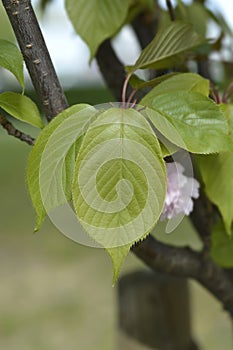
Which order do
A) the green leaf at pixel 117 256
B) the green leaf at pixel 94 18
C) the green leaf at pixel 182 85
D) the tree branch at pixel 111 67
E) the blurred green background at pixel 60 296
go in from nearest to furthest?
the green leaf at pixel 117 256 < the green leaf at pixel 182 85 < the green leaf at pixel 94 18 < the tree branch at pixel 111 67 < the blurred green background at pixel 60 296

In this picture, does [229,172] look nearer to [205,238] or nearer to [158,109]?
[158,109]

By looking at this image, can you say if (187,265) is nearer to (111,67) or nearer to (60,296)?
(111,67)

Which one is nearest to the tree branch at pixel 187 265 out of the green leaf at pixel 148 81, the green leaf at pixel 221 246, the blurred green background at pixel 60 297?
the green leaf at pixel 221 246

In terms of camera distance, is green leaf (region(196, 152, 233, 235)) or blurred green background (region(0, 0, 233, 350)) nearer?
green leaf (region(196, 152, 233, 235))

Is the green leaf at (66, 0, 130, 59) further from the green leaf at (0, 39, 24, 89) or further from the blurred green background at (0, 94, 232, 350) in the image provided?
the blurred green background at (0, 94, 232, 350)

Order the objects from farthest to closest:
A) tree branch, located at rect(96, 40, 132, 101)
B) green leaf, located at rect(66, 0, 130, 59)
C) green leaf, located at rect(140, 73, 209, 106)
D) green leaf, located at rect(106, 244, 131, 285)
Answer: tree branch, located at rect(96, 40, 132, 101) < green leaf, located at rect(66, 0, 130, 59) < green leaf, located at rect(140, 73, 209, 106) < green leaf, located at rect(106, 244, 131, 285)

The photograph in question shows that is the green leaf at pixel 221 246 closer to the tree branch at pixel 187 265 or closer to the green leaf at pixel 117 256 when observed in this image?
the tree branch at pixel 187 265

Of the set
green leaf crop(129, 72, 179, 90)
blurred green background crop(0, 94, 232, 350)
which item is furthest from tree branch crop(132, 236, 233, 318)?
blurred green background crop(0, 94, 232, 350)

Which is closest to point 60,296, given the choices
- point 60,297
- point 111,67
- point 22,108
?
point 60,297
